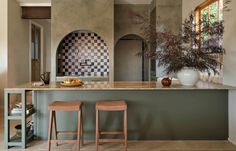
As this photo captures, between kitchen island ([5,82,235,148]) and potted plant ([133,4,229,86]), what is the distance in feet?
1.09

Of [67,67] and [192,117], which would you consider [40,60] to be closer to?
[67,67]

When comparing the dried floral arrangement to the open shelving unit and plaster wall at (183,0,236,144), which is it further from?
the open shelving unit

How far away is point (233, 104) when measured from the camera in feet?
12.1

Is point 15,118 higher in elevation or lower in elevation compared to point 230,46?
lower

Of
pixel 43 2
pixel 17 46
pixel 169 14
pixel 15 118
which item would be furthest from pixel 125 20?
pixel 15 118

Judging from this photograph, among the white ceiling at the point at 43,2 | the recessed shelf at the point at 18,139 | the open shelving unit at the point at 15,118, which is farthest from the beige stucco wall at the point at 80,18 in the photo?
the open shelving unit at the point at 15,118

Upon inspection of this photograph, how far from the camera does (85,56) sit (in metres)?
7.27

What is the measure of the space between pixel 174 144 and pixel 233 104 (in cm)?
106

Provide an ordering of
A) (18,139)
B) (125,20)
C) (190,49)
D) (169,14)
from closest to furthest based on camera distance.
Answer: (18,139) < (190,49) < (169,14) < (125,20)

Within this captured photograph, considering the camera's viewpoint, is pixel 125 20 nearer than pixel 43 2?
No

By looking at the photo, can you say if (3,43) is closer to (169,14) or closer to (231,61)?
(169,14)

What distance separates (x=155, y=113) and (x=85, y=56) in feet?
12.8

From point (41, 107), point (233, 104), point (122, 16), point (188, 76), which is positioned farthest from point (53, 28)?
point (233, 104)

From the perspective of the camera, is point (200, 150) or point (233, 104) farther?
point (233, 104)
